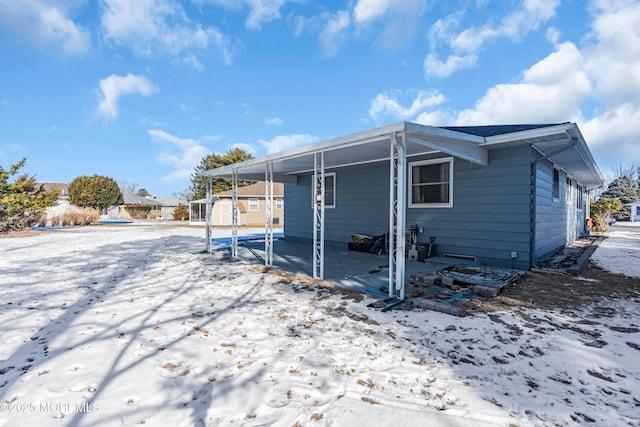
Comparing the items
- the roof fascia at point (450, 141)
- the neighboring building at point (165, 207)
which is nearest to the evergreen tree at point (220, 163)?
the neighboring building at point (165, 207)

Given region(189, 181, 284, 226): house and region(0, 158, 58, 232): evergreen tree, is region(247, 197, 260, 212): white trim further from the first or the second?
region(0, 158, 58, 232): evergreen tree

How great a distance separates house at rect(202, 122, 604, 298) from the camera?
15.3 feet

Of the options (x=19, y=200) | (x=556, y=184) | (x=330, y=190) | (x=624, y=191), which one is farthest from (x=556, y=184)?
(x=624, y=191)

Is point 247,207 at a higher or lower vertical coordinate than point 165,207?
lower

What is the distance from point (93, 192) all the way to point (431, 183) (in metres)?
38.1

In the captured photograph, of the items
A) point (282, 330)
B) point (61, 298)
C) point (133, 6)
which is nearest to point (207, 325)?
Answer: point (282, 330)

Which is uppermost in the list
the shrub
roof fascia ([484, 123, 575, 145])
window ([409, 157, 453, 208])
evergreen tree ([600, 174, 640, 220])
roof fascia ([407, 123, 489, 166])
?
evergreen tree ([600, 174, 640, 220])

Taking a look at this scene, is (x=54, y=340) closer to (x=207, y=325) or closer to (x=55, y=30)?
(x=207, y=325)

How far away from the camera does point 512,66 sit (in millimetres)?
11773

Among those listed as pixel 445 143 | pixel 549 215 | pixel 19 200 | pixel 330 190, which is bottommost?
pixel 549 215

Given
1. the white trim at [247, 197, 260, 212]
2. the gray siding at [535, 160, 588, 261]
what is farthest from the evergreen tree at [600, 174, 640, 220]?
the white trim at [247, 197, 260, 212]

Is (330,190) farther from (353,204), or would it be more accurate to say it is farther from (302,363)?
(302,363)

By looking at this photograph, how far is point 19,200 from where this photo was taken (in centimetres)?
1543

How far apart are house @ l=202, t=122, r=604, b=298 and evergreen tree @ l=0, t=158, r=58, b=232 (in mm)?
14749
